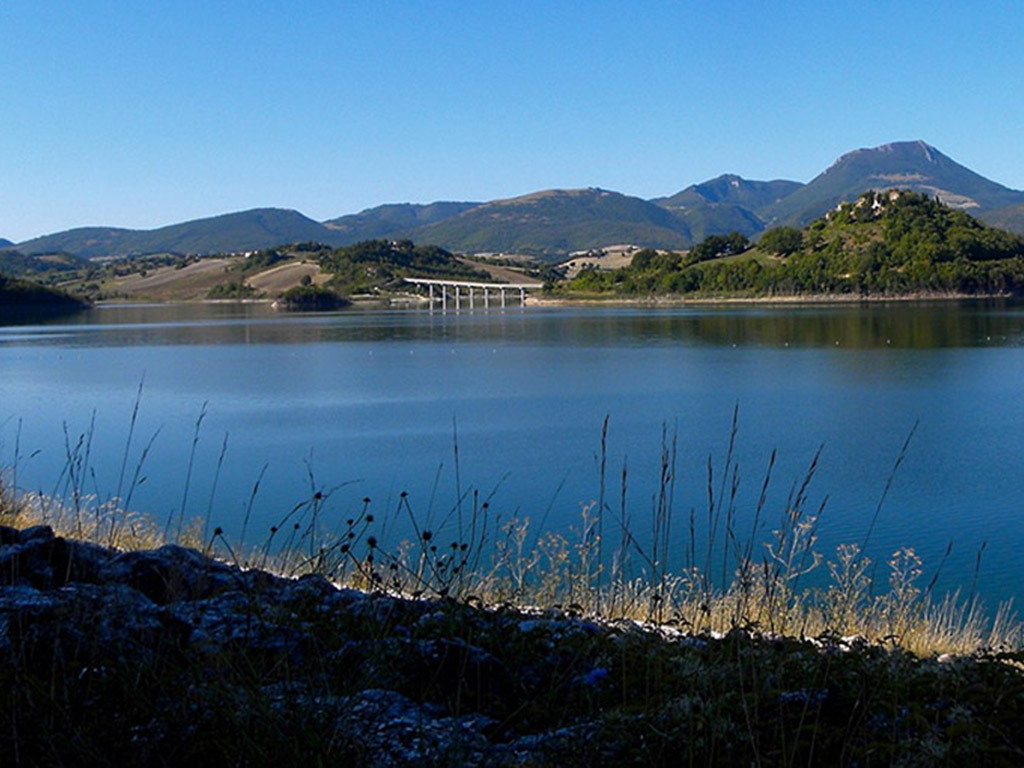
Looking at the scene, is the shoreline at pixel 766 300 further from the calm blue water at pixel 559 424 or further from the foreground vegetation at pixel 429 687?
the foreground vegetation at pixel 429 687

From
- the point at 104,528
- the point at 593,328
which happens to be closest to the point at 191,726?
the point at 104,528

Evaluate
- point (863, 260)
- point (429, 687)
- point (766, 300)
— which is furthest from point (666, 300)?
point (429, 687)

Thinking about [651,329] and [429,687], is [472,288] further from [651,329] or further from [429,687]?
[429,687]

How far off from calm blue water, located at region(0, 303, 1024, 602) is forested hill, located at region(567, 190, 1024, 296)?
4951 centimetres

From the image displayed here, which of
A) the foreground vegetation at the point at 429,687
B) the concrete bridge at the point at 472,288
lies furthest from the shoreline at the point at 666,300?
the foreground vegetation at the point at 429,687

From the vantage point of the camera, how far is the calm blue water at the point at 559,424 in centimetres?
1600

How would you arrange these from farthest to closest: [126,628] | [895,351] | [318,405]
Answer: [895,351]
[318,405]
[126,628]

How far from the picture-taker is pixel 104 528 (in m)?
10.3

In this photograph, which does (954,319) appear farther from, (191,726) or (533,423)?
(191,726)

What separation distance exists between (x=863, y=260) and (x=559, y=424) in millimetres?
93751

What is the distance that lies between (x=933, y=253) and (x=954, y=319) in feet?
142

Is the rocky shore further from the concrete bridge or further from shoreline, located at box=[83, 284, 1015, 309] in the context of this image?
the concrete bridge

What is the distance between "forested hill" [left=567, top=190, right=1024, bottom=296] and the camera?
107250mm

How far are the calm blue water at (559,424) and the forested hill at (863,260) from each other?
4951 centimetres
